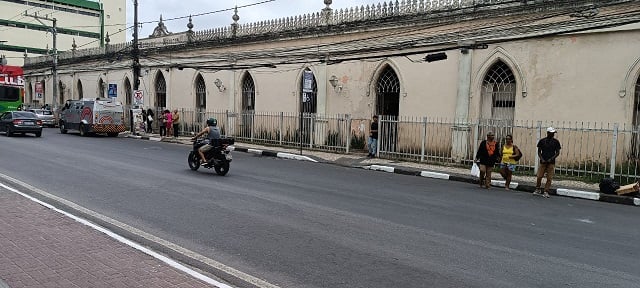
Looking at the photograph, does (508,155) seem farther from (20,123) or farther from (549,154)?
(20,123)

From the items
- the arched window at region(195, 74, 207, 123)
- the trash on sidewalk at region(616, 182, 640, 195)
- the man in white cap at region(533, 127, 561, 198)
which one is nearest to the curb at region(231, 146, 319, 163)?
the man in white cap at region(533, 127, 561, 198)

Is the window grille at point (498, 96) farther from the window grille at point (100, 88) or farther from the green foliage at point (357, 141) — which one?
the window grille at point (100, 88)

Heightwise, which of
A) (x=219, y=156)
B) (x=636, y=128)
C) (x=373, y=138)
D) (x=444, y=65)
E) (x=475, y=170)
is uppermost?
(x=444, y=65)

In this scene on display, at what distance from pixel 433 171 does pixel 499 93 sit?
160 inches

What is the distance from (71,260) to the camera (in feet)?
16.8

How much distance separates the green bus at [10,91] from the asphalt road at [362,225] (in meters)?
25.8

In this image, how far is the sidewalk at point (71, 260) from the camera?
14.9ft

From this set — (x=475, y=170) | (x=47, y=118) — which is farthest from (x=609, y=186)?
(x=47, y=118)

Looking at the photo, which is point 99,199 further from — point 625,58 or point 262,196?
point 625,58

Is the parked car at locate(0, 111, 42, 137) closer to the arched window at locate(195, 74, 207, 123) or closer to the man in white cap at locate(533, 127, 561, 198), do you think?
the arched window at locate(195, 74, 207, 123)

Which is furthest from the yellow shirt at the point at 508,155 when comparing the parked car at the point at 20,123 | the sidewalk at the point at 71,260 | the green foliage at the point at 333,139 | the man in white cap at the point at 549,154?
the parked car at the point at 20,123

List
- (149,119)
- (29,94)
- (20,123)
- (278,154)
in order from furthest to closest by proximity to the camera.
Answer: (29,94)
(149,119)
(20,123)
(278,154)

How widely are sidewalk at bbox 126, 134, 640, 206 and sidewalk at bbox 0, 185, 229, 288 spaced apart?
1013 cm

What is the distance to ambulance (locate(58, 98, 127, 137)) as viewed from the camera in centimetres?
2620
